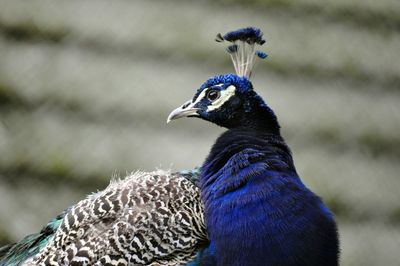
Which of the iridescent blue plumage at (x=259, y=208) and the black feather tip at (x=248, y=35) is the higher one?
the black feather tip at (x=248, y=35)

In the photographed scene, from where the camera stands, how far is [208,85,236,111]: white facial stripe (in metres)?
1.51

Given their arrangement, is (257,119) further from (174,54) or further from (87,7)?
(87,7)

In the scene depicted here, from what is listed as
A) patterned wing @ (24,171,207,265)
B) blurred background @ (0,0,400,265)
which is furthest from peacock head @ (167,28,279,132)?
blurred background @ (0,0,400,265)

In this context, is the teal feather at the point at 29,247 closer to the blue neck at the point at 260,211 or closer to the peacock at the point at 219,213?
the peacock at the point at 219,213

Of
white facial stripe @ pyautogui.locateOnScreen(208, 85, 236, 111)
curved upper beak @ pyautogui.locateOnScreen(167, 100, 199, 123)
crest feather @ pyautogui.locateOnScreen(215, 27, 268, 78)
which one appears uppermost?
crest feather @ pyautogui.locateOnScreen(215, 27, 268, 78)

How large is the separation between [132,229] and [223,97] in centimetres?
38

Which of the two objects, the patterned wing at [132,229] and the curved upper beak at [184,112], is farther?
the curved upper beak at [184,112]

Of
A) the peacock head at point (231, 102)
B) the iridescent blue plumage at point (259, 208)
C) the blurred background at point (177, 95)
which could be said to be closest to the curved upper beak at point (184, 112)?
the peacock head at point (231, 102)

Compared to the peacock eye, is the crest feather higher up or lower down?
higher up

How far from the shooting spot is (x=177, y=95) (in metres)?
1.90

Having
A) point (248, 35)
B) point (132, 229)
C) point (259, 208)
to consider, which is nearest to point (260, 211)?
point (259, 208)

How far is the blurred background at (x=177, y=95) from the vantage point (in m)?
1.84

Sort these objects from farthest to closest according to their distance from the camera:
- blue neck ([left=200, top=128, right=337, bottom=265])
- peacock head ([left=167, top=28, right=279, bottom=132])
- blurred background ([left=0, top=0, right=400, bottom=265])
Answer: blurred background ([left=0, top=0, right=400, bottom=265]), peacock head ([left=167, top=28, right=279, bottom=132]), blue neck ([left=200, top=128, right=337, bottom=265])

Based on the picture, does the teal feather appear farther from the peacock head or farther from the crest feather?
the crest feather
